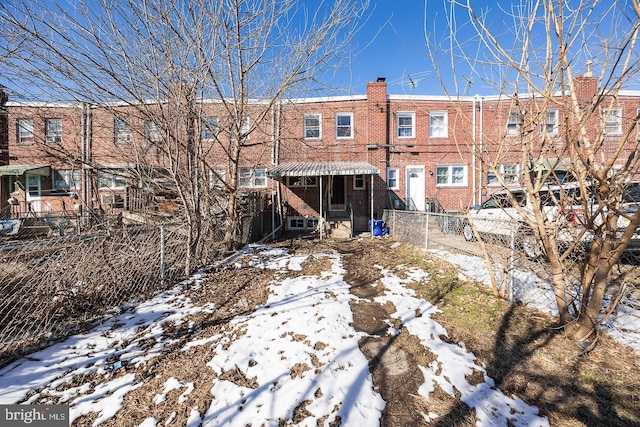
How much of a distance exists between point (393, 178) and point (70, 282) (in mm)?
12205

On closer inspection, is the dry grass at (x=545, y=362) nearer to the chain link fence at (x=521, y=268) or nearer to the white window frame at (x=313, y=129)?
the chain link fence at (x=521, y=268)

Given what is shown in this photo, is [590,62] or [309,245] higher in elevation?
[590,62]

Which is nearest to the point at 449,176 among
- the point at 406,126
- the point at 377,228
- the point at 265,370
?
the point at 406,126

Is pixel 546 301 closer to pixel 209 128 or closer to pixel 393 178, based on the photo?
pixel 209 128

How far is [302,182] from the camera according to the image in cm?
1275

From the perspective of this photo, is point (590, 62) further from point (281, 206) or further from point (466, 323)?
point (281, 206)

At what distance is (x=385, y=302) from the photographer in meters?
4.05

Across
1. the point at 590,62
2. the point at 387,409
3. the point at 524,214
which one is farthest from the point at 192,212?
the point at 590,62

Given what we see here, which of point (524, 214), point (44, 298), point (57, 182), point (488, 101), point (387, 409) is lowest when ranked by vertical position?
point (387, 409)

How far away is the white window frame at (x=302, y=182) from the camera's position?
12719 millimetres

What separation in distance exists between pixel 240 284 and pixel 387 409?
11.4 ft

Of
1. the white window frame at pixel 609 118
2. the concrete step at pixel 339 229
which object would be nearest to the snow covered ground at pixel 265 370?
the white window frame at pixel 609 118

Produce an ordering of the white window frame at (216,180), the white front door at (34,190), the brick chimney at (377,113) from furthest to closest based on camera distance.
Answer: the white front door at (34,190) < the brick chimney at (377,113) < the white window frame at (216,180)

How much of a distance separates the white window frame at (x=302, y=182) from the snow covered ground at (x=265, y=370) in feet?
30.7
